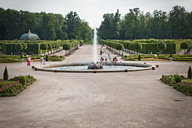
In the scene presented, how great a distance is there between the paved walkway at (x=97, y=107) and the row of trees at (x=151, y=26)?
306 feet

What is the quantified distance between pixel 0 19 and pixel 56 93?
4151 inches

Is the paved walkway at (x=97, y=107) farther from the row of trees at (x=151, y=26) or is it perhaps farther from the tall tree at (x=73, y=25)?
the tall tree at (x=73, y=25)

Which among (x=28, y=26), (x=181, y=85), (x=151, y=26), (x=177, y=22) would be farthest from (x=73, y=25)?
(x=181, y=85)

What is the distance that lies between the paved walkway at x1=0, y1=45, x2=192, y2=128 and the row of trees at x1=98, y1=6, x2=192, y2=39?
3673 inches

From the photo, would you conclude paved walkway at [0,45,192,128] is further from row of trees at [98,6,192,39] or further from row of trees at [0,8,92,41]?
row of trees at [0,8,92,41]

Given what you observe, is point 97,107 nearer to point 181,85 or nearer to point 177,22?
point 181,85

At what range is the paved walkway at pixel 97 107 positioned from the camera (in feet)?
29.3

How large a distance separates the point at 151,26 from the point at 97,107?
11224 centimetres

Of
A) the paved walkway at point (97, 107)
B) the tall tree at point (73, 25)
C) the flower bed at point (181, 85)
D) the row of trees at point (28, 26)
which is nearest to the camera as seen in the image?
the paved walkway at point (97, 107)

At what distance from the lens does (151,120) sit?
9.17 meters

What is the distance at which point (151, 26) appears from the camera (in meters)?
117

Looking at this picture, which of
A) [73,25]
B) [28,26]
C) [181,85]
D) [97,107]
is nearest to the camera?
[97,107]

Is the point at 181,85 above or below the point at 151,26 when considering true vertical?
below

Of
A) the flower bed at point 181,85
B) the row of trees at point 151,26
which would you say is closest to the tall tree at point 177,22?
the row of trees at point 151,26
